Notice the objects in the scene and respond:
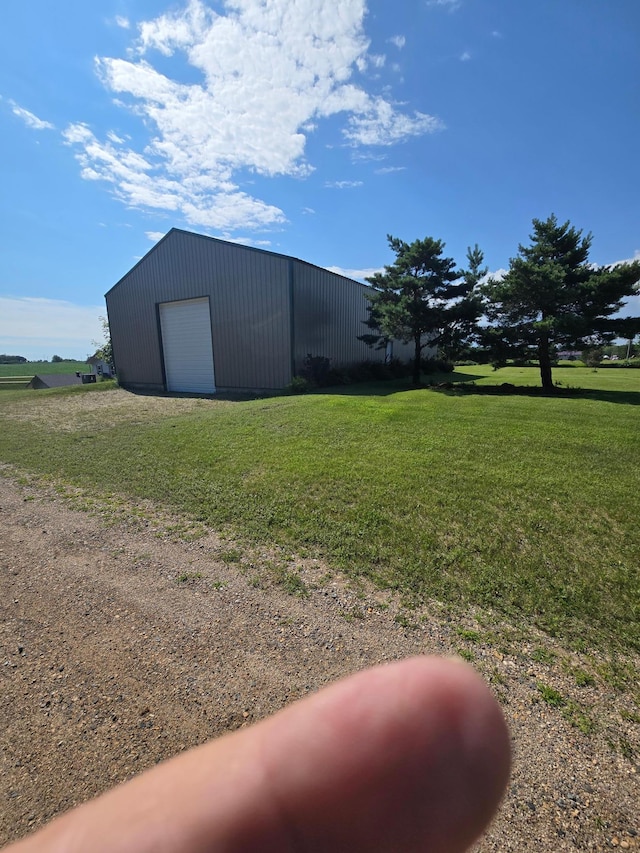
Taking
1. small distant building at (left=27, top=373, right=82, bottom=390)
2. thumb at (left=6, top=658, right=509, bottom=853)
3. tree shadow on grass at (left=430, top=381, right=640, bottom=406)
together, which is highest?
small distant building at (left=27, top=373, right=82, bottom=390)

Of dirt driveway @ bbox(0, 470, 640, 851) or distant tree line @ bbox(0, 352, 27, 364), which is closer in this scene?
dirt driveway @ bbox(0, 470, 640, 851)

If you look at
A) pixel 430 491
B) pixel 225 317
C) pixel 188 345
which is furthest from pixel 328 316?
pixel 430 491

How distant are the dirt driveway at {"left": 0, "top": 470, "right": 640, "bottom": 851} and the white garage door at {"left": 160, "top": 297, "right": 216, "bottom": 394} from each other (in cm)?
1565

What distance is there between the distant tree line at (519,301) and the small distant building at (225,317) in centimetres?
272

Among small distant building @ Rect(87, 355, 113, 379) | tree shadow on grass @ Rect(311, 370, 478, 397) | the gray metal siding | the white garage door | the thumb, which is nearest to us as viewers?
the thumb

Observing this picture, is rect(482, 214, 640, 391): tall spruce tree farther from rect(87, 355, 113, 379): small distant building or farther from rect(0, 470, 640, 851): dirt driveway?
rect(87, 355, 113, 379): small distant building

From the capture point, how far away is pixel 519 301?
1386 cm

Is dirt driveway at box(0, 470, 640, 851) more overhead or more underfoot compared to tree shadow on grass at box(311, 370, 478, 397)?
more underfoot

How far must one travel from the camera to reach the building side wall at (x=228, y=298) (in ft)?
51.8

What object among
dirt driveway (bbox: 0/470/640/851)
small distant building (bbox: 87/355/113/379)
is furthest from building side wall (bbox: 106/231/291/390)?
dirt driveway (bbox: 0/470/640/851)

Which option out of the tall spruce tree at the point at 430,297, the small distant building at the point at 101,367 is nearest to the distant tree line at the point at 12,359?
the small distant building at the point at 101,367

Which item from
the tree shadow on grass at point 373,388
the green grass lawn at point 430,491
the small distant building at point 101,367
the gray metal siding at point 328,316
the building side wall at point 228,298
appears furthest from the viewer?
the small distant building at point 101,367

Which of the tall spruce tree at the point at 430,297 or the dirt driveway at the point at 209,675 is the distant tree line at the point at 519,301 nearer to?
the tall spruce tree at the point at 430,297

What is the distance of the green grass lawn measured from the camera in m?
2.92
